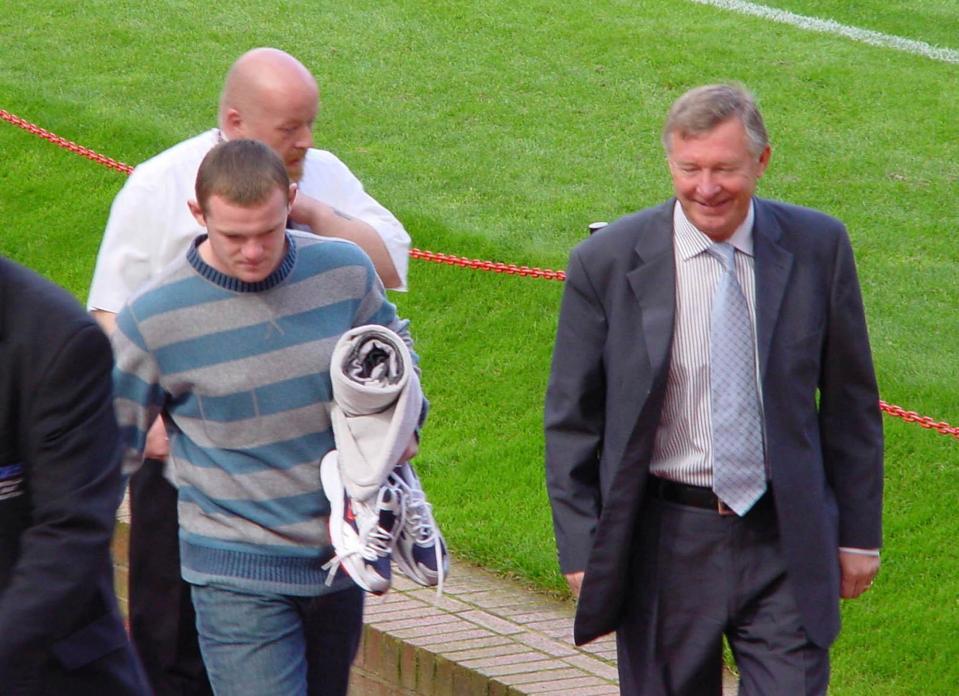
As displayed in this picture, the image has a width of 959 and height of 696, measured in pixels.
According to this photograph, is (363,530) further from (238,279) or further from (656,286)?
(656,286)

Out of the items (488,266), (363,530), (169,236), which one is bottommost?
(488,266)

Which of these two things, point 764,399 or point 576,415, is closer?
point 764,399

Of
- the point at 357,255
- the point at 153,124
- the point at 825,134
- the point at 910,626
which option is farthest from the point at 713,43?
the point at 357,255

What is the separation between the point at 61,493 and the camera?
10.8 feet

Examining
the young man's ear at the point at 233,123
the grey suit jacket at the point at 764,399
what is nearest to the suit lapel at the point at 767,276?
the grey suit jacket at the point at 764,399

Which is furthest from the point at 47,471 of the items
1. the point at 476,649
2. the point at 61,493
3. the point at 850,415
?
the point at 476,649

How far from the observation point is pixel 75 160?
1212cm

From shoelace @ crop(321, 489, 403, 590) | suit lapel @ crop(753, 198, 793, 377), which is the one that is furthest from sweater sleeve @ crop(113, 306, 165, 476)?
suit lapel @ crop(753, 198, 793, 377)

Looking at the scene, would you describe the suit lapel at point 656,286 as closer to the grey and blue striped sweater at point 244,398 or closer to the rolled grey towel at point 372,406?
the rolled grey towel at point 372,406

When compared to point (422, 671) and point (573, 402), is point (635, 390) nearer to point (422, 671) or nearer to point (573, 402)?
point (573, 402)

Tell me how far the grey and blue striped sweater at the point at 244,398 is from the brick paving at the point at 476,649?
3.96 ft

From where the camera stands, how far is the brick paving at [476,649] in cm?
531

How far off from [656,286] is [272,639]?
1359mm

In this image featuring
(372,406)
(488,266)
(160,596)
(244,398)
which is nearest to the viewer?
(372,406)
